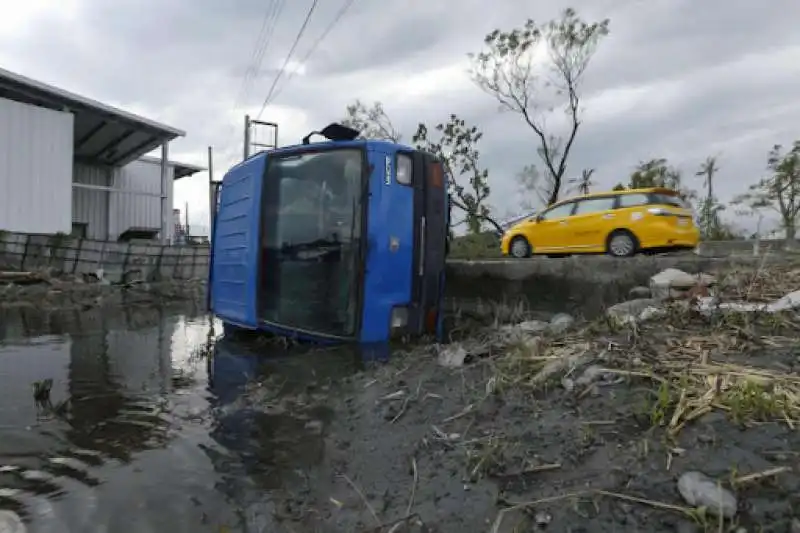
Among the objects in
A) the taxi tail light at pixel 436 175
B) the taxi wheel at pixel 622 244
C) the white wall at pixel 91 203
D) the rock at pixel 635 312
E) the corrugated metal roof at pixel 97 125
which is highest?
the corrugated metal roof at pixel 97 125

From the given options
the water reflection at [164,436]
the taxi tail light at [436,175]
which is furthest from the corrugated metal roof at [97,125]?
the taxi tail light at [436,175]

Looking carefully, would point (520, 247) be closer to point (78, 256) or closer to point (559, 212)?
point (559, 212)

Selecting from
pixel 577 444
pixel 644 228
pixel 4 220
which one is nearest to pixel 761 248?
pixel 644 228

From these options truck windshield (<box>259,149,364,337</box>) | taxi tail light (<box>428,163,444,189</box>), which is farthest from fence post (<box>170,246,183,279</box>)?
taxi tail light (<box>428,163,444,189</box>)

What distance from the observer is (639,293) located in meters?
6.79

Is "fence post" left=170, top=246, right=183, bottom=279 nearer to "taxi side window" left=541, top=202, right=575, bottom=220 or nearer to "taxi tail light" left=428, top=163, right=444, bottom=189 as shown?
"taxi side window" left=541, top=202, right=575, bottom=220

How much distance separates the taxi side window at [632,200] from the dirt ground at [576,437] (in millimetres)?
6610

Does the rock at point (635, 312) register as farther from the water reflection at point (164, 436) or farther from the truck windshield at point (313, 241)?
the truck windshield at point (313, 241)

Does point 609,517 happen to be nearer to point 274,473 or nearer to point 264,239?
point 274,473

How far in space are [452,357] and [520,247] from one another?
8.33m

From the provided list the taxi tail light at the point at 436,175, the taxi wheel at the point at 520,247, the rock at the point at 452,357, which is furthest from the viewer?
the taxi wheel at the point at 520,247

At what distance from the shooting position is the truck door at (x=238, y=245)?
18.7 feet

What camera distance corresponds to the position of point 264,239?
559 cm

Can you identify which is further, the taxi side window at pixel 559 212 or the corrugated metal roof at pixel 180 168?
the corrugated metal roof at pixel 180 168
